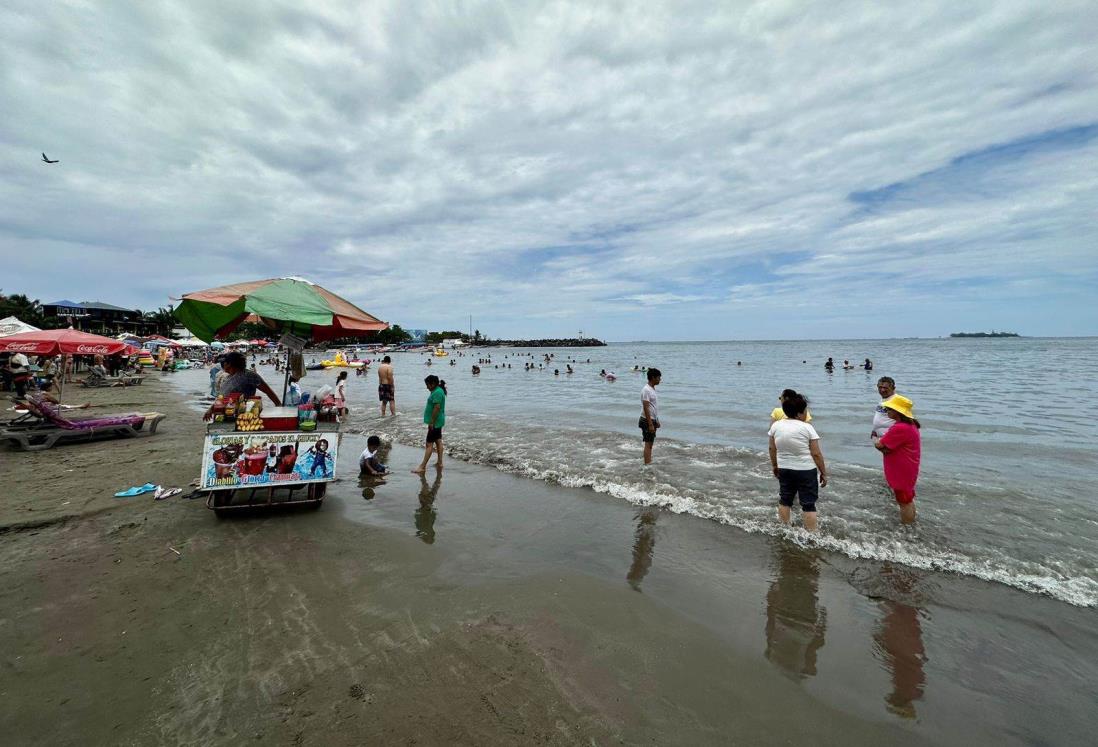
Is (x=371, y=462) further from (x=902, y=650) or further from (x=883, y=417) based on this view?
(x=883, y=417)

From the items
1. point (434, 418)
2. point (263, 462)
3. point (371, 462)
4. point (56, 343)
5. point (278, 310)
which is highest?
point (278, 310)

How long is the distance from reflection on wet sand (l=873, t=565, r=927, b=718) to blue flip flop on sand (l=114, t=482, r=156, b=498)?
30.4 ft

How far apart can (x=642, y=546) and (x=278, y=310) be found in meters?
5.43

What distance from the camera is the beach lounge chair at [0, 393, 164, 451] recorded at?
9789mm

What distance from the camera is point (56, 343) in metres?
10.0

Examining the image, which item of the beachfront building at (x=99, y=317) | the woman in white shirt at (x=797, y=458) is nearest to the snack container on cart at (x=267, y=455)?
the woman in white shirt at (x=797, y=458)

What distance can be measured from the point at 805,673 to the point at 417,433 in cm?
1150

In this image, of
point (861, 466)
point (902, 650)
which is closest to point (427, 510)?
point (902, 650)

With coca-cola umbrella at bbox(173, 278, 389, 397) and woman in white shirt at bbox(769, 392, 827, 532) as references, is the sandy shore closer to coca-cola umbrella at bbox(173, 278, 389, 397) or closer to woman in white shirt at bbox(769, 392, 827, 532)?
woman in white shirt at bbox(769, 392, 827, 532)

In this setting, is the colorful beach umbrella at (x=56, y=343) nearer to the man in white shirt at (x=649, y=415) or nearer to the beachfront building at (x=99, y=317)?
the man in white shirt at (x=649, y=415)

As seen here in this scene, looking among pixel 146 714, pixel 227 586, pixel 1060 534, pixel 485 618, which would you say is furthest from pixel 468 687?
pixel 1060 534

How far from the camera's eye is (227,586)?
176 inches

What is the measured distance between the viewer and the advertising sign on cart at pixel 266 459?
19.4 ft

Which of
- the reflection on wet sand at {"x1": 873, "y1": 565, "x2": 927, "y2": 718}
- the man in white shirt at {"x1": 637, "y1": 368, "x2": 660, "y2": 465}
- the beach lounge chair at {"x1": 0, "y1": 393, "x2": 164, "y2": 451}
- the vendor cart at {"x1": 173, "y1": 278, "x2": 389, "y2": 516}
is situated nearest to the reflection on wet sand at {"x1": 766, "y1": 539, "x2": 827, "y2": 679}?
the reflection on wet sand at {"x1": 873, "y1": 565, "x2": 927, "y2": 718}
